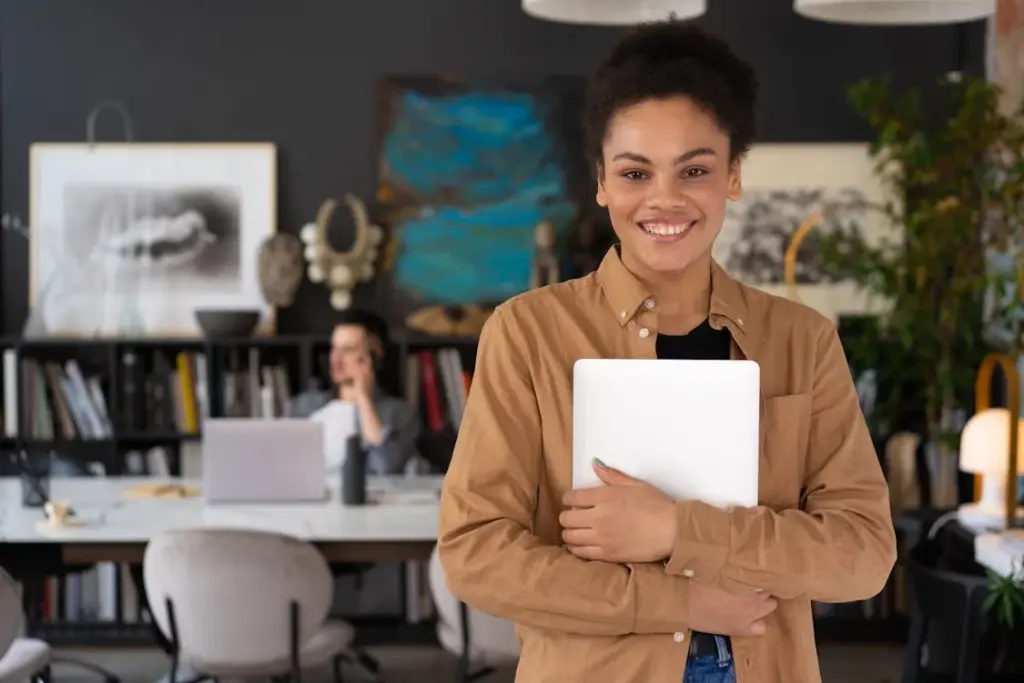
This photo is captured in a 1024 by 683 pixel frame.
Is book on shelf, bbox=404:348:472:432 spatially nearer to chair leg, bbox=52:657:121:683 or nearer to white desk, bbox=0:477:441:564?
white desk, bbox=0:477:441:564

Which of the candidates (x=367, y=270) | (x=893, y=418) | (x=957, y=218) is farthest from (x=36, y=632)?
(x=957, y=218)

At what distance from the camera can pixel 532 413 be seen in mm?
1474

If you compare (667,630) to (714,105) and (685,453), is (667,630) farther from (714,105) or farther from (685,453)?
(714,105)

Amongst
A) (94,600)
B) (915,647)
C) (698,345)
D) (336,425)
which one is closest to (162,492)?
(336,425)

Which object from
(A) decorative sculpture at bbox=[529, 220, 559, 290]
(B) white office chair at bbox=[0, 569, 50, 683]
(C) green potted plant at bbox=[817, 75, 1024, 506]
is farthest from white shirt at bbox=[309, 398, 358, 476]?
(C) green potted plant at bbox=[817, 75, 1024, 506]

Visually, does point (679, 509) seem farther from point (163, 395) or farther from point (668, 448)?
point (163, 395)

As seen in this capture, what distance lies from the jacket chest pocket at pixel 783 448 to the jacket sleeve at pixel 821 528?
0.06 feet

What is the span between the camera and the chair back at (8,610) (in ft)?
10.3

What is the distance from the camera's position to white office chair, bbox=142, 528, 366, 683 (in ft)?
11.2

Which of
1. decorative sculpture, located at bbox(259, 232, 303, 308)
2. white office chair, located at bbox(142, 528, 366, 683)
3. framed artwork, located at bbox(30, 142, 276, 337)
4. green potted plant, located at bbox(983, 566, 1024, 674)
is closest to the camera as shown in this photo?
green potted plant, located at bbox(983, 566, 1024, 674)

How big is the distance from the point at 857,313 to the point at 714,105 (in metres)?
4.25

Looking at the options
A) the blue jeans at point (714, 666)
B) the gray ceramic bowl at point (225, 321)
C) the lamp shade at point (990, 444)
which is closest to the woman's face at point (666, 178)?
the blue jeans at point (714, 666)

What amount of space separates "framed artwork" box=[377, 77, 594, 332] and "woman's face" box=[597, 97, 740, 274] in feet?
13.2

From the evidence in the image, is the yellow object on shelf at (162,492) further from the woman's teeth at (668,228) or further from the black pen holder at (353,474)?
the woman's teeth at (668,228)
